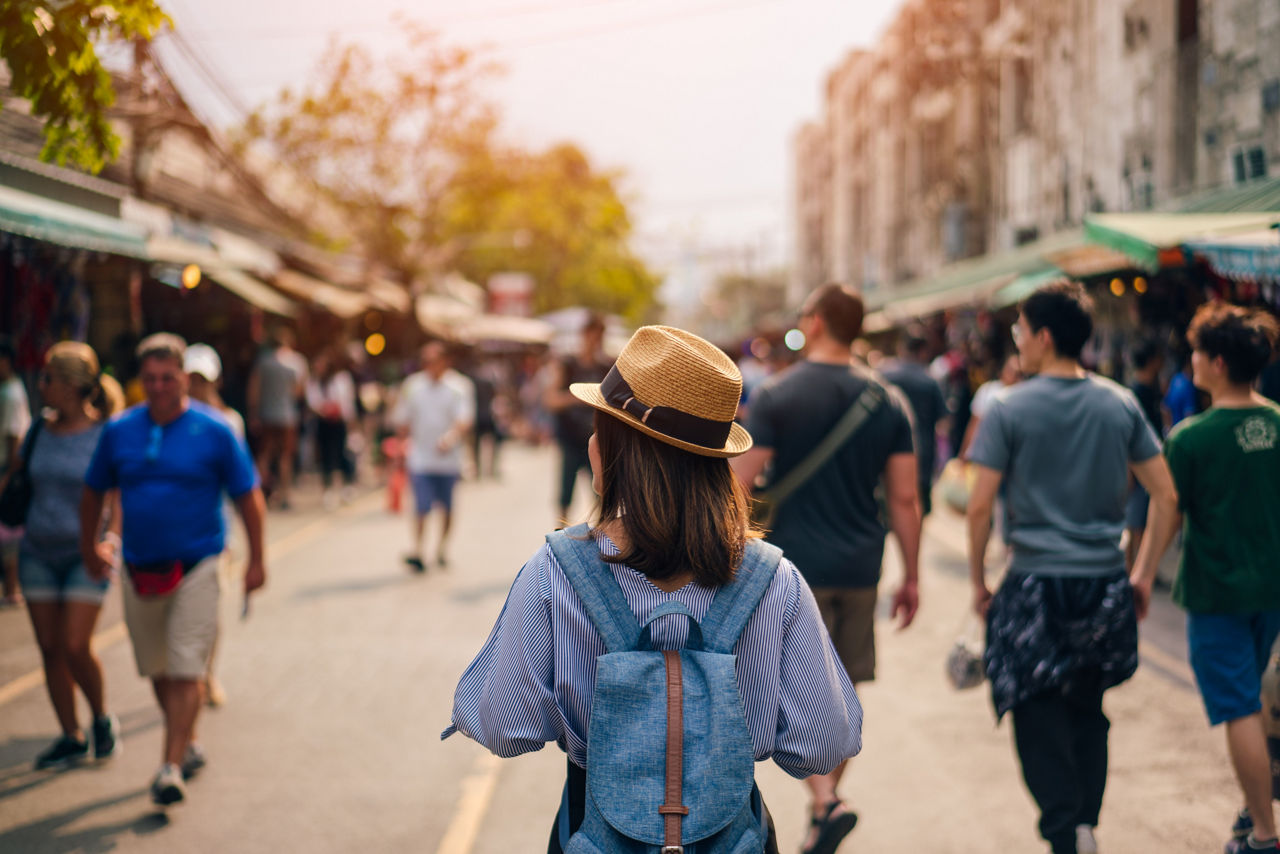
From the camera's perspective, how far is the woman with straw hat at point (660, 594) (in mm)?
2064

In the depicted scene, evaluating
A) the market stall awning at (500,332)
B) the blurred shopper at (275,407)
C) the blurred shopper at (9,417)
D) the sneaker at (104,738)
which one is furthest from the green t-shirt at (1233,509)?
the market stall awning at (500,332)

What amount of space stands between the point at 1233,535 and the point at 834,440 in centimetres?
146

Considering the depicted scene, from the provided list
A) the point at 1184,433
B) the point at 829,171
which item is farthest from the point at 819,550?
the point at 829,171

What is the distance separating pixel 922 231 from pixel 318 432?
22.2 metres

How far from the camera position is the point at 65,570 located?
5055mm

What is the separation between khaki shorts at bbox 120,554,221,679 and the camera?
184 inches

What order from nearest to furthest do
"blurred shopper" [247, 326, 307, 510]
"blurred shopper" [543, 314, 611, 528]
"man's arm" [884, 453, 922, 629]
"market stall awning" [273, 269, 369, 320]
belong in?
"man's arm" [884, 453, 922, 629]
"blurred shopper" [543, 314, 611, 528]
"blurred shopper" [247, 326, 307, 510]
"market stall awning" [273, 269, 369, 320]

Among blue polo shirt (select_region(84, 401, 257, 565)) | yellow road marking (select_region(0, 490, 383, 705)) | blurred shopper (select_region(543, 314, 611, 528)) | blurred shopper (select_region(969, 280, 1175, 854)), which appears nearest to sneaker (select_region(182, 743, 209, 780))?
blue polo shirt (select_region(84, 401, 257, 565))

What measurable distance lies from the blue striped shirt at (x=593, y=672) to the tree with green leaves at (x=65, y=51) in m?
3.15

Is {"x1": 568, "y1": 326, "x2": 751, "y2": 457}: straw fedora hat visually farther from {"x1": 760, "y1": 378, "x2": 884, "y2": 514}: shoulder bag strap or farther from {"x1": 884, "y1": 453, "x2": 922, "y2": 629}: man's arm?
{"x1": 884, "y1": 453, "x2": 922, "y2": 629}: man's arm

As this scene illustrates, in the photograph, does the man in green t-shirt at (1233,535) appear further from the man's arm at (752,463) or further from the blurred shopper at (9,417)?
the blurred shopper at (9,417)

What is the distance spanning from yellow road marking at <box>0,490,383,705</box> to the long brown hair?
518 centimetres

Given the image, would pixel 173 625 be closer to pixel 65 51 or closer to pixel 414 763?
pixel 414 763

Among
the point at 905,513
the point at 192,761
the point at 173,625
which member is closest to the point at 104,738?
the point at 192,761
